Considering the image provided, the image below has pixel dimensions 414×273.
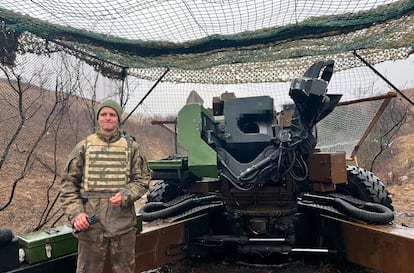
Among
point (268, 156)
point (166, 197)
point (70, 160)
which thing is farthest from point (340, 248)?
point (70, 160)

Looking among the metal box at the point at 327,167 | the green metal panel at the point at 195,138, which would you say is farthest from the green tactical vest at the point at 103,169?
the metal box at the point at 327,167

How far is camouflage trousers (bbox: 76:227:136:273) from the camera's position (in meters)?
2.24

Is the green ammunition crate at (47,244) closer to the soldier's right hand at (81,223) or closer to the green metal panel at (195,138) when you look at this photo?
the soldier's right hand at (81,223)

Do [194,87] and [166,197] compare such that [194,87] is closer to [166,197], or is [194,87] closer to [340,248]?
[166,197]

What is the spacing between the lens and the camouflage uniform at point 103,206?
220 centimetres

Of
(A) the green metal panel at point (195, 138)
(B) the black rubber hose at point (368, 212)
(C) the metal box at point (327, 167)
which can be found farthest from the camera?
(B) the black rubber hose at point (368, 212)

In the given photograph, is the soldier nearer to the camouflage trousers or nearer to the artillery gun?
the camouflage trousers

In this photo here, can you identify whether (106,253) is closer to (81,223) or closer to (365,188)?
(81,223)

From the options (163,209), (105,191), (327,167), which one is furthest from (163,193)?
(105,191)

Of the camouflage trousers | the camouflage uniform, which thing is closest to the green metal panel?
the camouflage uniform

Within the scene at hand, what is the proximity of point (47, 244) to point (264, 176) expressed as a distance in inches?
57.7

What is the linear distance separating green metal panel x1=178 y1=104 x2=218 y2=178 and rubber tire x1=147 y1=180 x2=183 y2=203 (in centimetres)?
187

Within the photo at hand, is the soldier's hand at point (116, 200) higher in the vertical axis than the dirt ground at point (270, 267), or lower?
higher

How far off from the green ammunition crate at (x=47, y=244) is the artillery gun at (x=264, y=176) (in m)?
0.90
